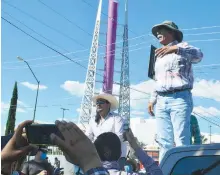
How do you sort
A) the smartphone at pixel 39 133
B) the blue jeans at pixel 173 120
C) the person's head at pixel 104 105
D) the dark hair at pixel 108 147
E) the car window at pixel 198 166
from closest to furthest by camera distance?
the smartphone at pixel 39 133 < the car window at pixel 198 166 < the dark hair at pixel 108 147 < the blue jeans at pixel 173 120 < the person's head at pixel 104 105

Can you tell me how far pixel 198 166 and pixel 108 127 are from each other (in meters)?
2.03

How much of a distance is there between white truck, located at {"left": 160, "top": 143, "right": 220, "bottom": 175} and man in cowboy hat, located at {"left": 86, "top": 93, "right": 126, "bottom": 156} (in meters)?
1.69

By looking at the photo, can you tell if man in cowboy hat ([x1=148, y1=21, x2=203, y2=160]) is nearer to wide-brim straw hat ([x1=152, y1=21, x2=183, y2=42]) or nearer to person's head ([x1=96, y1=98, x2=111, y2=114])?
wide-brim straw hat ([x1=152, y1=21, x2=183, y2=42])

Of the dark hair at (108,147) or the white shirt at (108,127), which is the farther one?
the white shirt at (108,127)

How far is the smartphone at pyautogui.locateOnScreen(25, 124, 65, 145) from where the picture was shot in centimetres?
151

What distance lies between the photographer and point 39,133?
5.12 feet

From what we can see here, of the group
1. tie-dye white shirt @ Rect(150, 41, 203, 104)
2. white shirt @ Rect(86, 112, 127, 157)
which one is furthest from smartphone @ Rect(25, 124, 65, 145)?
white shirt @ Rect(86, 112, 127, 157)

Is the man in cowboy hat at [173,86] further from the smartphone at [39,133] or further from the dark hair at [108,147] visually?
the smartphone at [39,133]

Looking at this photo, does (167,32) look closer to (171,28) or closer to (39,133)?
(171,28)

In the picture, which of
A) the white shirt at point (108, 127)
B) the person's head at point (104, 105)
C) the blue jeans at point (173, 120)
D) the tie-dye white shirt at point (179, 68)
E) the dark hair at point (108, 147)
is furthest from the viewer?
the person's head at point (104, 105)

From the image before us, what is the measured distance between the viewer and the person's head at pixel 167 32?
12.3ft

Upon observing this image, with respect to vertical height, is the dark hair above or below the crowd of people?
below

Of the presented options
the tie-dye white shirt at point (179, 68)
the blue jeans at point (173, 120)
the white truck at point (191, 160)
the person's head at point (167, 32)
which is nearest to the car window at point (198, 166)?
the white truck at point (191, 160)

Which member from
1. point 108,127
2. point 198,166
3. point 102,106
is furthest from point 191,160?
point 102,106
